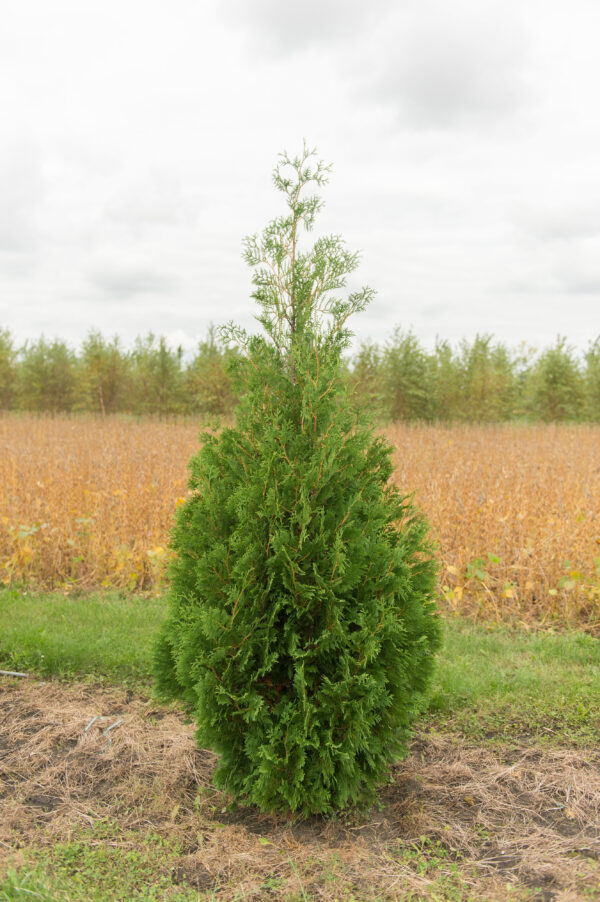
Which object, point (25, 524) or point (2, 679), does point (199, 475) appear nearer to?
point (2, 679)

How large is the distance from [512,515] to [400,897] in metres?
5.21

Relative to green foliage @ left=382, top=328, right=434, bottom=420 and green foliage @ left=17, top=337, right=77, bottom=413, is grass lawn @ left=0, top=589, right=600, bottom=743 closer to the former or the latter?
green foliage @ left=382, top=328, right=434, bottom=420

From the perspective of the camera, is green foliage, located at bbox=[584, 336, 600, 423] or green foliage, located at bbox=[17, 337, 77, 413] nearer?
green foliage, located at bbox=[584, 336, 600, 423]

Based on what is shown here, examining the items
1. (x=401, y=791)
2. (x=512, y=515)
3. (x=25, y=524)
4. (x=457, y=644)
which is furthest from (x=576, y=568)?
(x=25, y=524)

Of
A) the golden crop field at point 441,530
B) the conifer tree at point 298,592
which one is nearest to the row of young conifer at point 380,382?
the golden crop field at point 441,530

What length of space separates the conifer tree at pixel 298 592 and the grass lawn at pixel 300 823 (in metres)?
0.23

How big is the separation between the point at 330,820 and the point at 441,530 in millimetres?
4670

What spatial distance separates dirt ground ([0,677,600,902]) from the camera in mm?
2506

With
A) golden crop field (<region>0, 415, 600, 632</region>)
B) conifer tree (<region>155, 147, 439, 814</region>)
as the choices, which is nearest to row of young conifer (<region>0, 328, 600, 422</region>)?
golden crop field (<region>0, 415, 600, 632</region>)

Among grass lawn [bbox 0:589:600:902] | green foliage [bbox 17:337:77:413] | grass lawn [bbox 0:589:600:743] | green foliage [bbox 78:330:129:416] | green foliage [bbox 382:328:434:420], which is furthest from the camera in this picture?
green foliage [bbox 17:337:77:413]

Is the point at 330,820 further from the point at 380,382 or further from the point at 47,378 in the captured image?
the point at 47,378

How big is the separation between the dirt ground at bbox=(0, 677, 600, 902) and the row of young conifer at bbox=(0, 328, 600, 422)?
18319 millimetres

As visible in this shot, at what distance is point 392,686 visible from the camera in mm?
2809

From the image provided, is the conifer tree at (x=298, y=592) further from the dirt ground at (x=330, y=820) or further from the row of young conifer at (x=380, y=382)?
the row of young conifer at (x=380, y=382)
